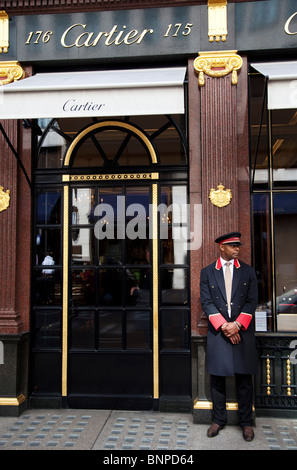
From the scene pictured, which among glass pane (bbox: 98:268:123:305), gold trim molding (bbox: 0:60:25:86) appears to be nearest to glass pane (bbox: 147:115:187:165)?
glass pane (bbox: 98:268:123:305)

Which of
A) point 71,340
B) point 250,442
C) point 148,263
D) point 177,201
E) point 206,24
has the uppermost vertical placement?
point 206,24

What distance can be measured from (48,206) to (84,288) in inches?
49.4

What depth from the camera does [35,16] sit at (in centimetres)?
548

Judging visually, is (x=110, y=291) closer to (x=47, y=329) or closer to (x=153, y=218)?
(x=47, y=329)

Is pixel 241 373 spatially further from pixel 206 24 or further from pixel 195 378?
pixel 206 24

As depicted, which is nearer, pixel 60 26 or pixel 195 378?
pixel 195 378

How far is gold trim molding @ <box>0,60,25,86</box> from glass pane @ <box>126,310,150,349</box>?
354cm

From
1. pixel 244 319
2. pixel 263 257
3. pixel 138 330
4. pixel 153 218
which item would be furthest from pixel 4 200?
pixel 263 257

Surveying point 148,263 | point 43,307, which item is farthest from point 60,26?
point 43,307

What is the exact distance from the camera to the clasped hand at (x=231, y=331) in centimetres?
453

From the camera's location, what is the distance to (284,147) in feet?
17.9

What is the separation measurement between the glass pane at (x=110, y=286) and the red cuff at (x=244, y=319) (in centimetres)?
168

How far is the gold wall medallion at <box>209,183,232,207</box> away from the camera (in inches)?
199

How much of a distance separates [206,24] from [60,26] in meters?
1.97
